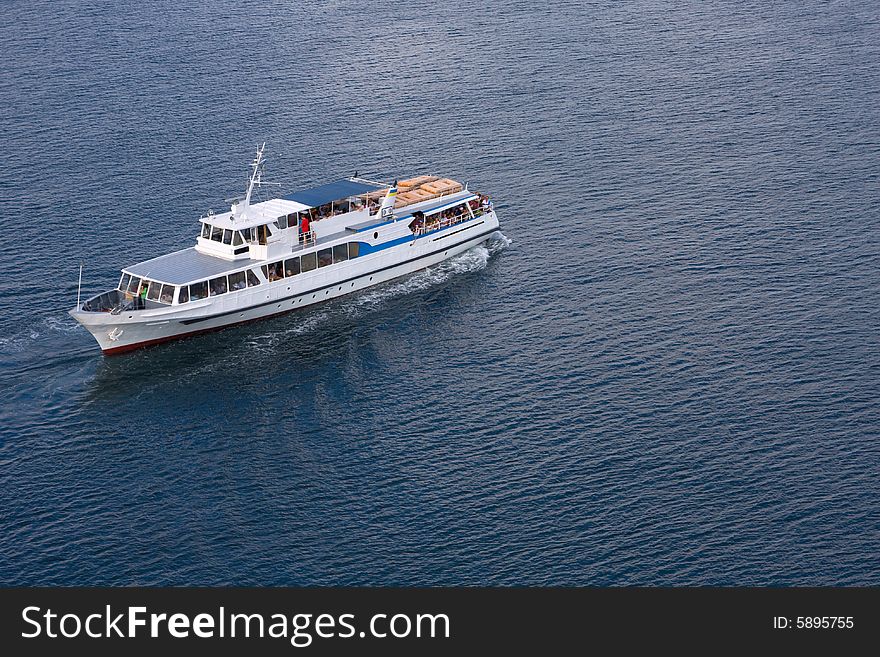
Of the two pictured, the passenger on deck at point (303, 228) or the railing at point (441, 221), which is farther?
the railing at point (441, 221)

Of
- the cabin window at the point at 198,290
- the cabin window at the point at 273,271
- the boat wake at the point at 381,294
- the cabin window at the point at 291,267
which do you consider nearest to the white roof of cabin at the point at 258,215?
the cabin window at the point at 273,271

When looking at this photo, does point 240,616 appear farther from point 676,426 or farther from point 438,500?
point 676,426

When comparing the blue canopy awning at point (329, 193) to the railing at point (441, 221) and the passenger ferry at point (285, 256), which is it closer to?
the passenger ferry at point (285, 256)

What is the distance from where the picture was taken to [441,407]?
420 ft

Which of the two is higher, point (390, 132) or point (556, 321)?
point (390, 132)

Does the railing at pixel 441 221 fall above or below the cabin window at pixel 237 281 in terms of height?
above

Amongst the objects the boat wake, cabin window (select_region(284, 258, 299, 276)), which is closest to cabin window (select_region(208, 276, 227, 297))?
the boat wake

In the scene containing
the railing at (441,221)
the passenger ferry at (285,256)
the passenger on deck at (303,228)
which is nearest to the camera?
the passenger ferry at (285,256)

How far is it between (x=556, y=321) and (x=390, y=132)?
63.7 meters

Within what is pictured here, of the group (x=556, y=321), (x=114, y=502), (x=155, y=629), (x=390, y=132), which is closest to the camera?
(x=155, y=629)

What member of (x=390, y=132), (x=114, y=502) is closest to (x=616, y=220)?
(x=390, y=132)

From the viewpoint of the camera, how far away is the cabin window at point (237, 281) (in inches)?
5719

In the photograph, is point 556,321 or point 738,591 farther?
point 556,321

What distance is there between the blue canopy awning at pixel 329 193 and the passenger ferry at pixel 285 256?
0.12 meters
